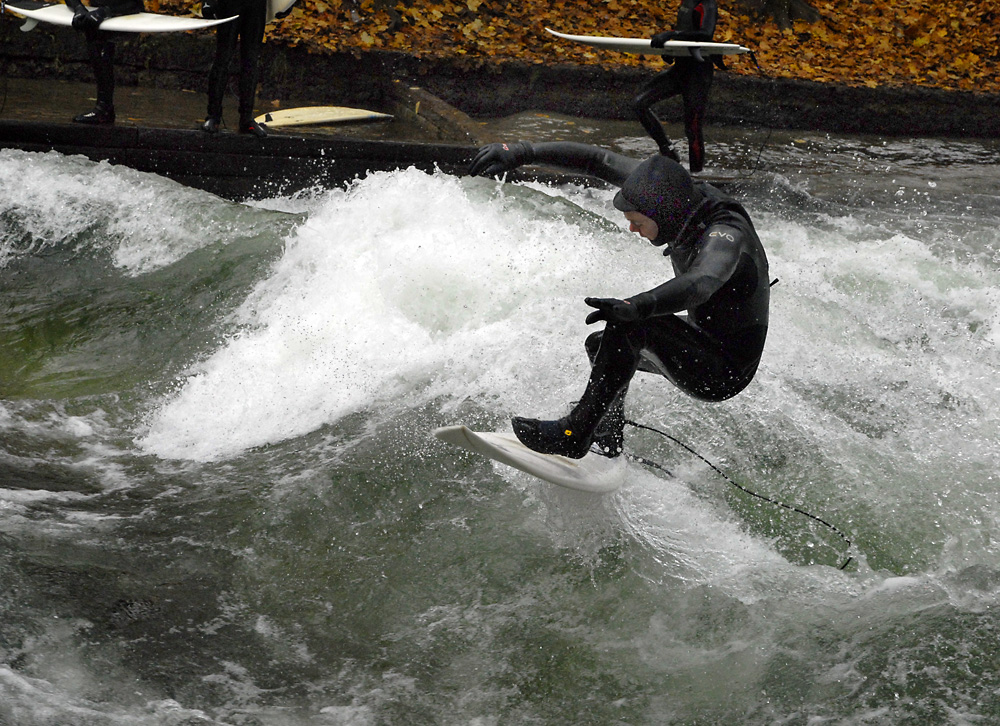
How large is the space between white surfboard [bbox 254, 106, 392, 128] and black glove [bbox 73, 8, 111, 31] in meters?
1.61

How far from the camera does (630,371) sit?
423 centimetres

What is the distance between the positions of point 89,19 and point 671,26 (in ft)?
25.0

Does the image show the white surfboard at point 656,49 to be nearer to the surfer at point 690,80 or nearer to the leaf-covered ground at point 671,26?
the surfer at point 690,80

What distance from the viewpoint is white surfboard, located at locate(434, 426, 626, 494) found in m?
4.32

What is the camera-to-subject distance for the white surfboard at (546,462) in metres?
4.32

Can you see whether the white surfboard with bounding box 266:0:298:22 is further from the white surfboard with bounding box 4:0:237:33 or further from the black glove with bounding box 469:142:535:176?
the black glove with bounding box 469:142:535:176

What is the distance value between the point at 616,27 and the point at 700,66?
16.1 ft

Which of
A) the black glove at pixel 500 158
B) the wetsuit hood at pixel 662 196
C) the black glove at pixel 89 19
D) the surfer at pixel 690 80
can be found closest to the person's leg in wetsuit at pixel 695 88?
the surfer at pixel 690 80

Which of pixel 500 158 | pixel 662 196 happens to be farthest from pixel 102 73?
pixel 662 196

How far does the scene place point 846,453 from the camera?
5.52m

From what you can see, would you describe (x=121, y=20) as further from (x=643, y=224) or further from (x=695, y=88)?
(x=643, y=224)

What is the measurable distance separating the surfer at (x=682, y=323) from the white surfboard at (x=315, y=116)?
5938mm

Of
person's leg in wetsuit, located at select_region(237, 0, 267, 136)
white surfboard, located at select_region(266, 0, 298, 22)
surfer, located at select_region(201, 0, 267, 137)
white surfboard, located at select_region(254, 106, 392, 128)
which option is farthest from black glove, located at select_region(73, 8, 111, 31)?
white surfboard, located at select_region(254, 106, 392, 128)

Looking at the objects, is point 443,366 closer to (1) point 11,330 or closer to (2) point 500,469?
(2) point 500,469
